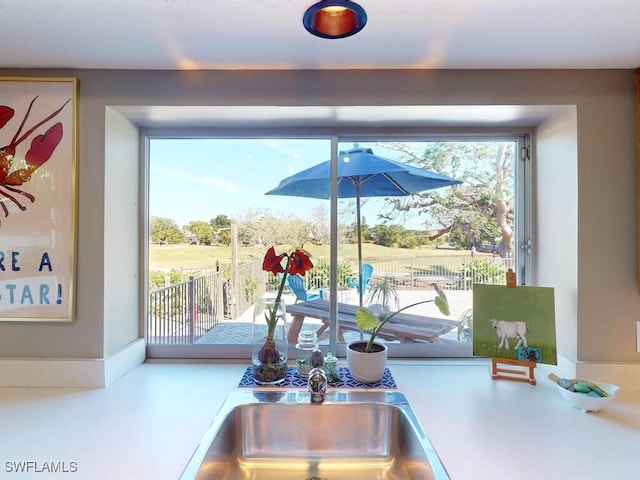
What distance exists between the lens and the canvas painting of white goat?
52.7 inches

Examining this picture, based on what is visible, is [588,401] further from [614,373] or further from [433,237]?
[433,237]

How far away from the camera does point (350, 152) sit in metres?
1.59

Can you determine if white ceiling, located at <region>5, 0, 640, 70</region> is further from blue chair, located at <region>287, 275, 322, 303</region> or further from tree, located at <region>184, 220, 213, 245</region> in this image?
blue chair, located at <region>287, 275, 322, 303</region>

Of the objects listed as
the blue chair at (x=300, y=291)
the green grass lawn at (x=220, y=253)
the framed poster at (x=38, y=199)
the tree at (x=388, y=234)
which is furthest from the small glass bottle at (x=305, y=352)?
the framed poster at (x=38, y=199)

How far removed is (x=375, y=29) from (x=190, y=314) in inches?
55.7

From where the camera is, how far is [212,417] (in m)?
1.08

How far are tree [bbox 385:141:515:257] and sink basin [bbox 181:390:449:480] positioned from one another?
A: 830 mm

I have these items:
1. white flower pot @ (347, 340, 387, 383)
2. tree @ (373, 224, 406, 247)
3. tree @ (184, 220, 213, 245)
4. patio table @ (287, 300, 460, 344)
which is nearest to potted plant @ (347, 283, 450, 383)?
white flower pot @ (347, 340, 387, 383)

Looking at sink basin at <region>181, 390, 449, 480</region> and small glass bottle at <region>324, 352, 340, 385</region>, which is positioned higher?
small glass bottle at <region>324, 352, 340, 385</region>

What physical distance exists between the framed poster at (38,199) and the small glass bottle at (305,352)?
0.90 m

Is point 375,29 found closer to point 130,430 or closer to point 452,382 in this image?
point 452,382

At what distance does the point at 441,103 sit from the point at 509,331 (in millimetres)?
963

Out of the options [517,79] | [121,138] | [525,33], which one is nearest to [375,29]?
[525,33]

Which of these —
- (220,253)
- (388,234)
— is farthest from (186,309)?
(388,234)
